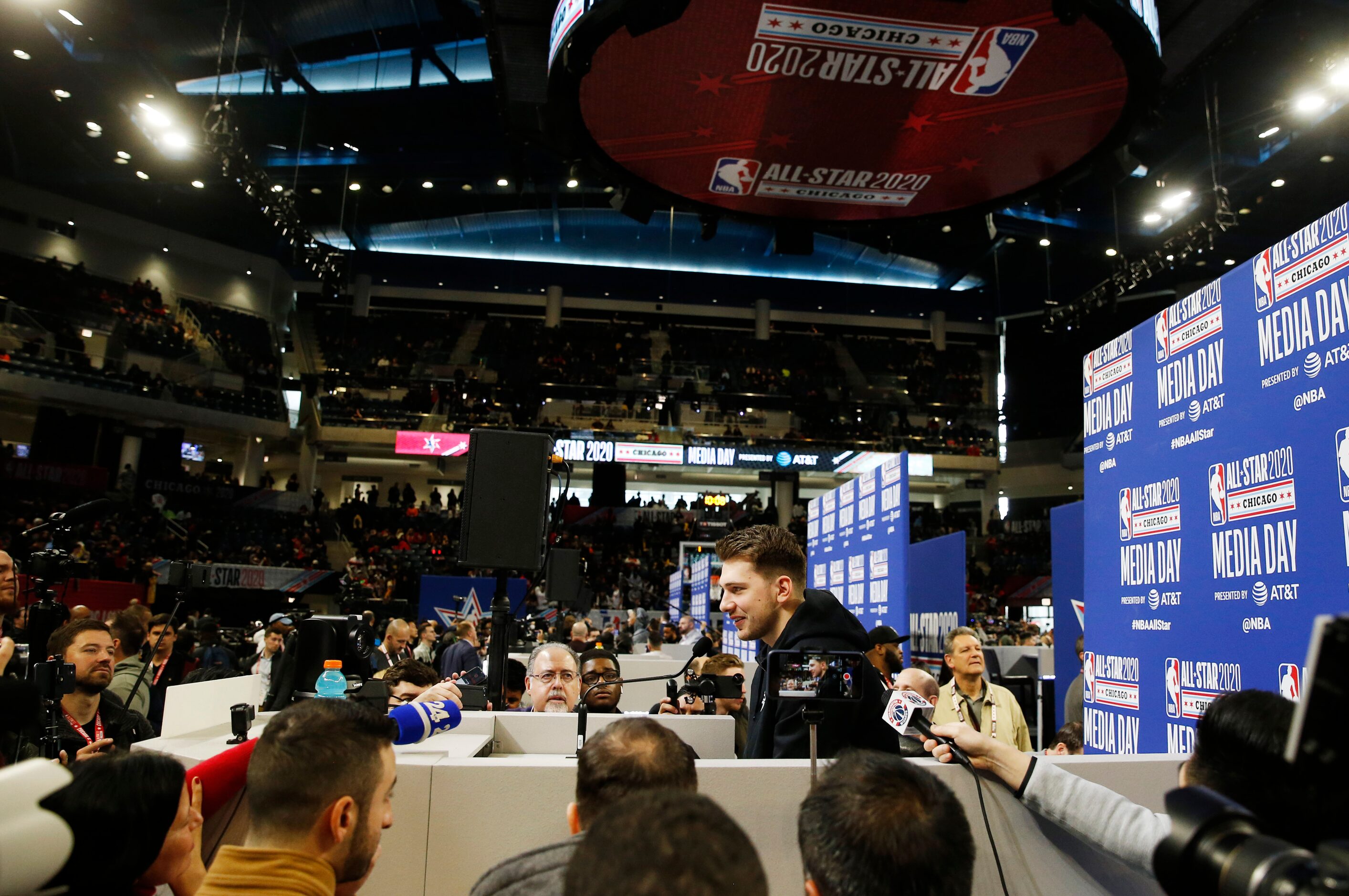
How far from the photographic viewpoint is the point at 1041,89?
4930 mm

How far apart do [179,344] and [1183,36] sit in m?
21.7

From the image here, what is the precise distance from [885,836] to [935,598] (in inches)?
233

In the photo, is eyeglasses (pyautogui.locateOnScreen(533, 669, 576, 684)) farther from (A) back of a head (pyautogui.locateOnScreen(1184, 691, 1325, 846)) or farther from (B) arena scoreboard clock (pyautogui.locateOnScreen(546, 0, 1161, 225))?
(B) arena scoreboard clock (pyautogui.locateOnScreen(546, 0, 1161, 225))

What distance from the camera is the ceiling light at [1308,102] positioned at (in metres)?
10.1

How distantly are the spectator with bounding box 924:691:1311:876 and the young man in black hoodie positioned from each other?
241mm

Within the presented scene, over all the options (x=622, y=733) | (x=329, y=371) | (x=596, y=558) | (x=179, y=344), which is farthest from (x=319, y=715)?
(x=329, y=371)

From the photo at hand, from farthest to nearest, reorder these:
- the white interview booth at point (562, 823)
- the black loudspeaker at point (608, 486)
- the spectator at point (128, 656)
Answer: the black loudspeaker at point (608, 486) → the spectator at point (128, 656) → the white interview booth at point (562, 823)

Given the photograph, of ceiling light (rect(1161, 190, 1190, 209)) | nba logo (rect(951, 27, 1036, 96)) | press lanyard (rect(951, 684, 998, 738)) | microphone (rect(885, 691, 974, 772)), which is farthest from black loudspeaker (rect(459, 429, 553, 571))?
ceiling light (rect(1161, 190, 1190, 209))

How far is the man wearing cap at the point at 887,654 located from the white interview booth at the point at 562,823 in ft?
9.26

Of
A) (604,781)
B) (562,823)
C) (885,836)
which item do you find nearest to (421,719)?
(562,823)

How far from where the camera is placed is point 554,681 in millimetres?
4035

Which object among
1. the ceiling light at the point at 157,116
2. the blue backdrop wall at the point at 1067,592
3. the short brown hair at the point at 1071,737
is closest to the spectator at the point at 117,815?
the short brown hair at the point at 1071,737

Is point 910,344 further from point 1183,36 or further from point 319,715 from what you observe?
point 319,715

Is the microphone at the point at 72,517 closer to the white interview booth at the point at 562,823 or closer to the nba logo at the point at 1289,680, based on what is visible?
the white interview booth at the point at 562,823
